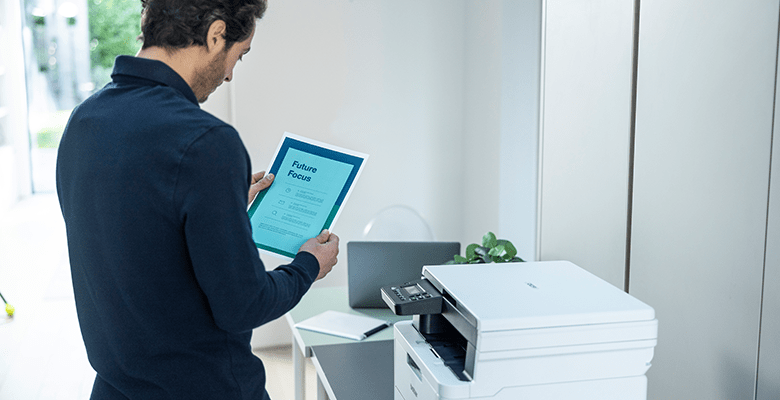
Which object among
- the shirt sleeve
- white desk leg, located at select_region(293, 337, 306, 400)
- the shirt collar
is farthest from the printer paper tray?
white desk leg, located at select_region(293, 337, 306, 400)

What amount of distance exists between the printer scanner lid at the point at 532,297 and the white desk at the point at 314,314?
1.80 ft

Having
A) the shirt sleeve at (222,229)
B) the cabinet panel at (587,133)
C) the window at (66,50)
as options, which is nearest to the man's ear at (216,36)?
the shirt sleeve at (222,229)

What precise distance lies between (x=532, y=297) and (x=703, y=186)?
1.80 feet

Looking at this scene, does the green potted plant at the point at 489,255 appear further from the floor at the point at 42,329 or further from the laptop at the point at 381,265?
the floor at the point at 42,329

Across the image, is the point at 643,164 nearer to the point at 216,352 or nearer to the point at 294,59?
the point at 216,352

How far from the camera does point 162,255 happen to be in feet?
3.17

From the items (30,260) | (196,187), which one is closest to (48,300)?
(30,260)

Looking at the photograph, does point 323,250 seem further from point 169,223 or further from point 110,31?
point 110,31

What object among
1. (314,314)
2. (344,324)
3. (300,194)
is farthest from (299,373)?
(300,194)

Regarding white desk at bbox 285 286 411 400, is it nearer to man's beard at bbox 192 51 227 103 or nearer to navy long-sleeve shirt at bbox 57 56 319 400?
navy long-sleeve shirt at bbox 57 56 319 400

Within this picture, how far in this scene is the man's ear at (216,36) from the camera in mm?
1037

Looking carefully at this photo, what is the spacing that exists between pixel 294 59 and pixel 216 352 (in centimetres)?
262

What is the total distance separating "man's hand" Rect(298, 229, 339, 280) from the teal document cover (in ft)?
0.13

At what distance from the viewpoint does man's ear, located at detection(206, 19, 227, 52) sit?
1037 millimetres
